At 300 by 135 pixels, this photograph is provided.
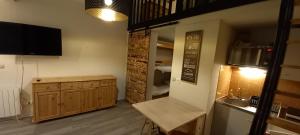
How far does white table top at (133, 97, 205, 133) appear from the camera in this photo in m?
1.74

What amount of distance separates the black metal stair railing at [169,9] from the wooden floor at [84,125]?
81.9 inches

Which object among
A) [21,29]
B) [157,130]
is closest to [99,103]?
[157,130]

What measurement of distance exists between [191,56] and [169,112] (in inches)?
39.2

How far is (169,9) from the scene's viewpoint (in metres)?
2.30

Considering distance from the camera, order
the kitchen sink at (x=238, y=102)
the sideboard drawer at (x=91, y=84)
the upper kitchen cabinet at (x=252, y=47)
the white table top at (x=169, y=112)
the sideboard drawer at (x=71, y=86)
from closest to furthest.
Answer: the white table top at (x=169, y=112)
the upper kitchen cabinet at (x=252, y=47)
the kitchen sink at (x=238, y=102)
the sideboard drawer at (x=71, y=86)
the sideboard drawer at (x=91, y=84)

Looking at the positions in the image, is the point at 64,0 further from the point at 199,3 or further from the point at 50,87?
the point at 199,3

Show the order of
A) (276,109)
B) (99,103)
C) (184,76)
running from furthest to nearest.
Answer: (99,103) < (184,76) < (276,109)

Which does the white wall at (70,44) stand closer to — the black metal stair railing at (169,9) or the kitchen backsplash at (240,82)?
the black metal stair railing at (169,9)

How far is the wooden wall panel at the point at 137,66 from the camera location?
361cm

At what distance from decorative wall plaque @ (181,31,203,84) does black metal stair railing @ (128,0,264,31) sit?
0.44 m

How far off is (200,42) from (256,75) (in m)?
1.06

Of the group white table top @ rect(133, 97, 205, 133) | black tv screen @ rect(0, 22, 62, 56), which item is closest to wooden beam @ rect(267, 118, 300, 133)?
white table top @ rect(133, 97, 205, 133)

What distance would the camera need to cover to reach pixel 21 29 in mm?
2695

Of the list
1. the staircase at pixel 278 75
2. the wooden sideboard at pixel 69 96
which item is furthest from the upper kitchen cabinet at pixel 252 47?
the wooden sideboard at pixel 69 96
